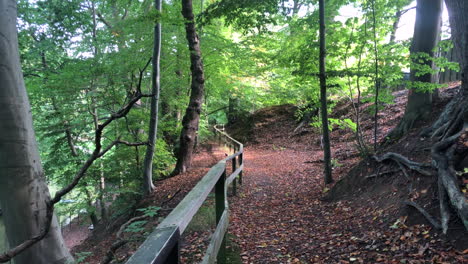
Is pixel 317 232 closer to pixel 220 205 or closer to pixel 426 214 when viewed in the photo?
pixel 426 214

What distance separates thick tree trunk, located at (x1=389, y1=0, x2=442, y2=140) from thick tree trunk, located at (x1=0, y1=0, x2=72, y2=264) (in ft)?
25.2

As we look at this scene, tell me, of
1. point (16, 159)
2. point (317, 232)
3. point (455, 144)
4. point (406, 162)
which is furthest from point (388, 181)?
point (16, 159)

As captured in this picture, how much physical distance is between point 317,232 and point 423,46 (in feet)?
18.4

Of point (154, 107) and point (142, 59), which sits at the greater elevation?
point (142, 59)

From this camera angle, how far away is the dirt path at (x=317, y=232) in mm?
3100

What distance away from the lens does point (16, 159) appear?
401 centimetres

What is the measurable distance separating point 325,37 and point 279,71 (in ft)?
29.1

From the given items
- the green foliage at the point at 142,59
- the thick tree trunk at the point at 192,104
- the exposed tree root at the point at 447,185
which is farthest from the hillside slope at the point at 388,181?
the thick tree trunk at the point at 192,104

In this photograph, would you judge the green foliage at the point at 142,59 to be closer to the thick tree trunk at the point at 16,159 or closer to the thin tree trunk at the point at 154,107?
the thin tree trunk at the point at 154,107

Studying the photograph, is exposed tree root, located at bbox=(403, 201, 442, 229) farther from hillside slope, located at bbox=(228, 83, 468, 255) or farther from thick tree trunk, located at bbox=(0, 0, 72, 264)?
thick tree trunk, located at bbox=(0, 0, 72, 264)

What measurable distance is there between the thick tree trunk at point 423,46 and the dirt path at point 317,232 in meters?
2.77

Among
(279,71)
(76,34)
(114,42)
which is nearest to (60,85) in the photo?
(114,42)

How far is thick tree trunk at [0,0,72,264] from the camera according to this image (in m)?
3.95

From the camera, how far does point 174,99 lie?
37.9ft
